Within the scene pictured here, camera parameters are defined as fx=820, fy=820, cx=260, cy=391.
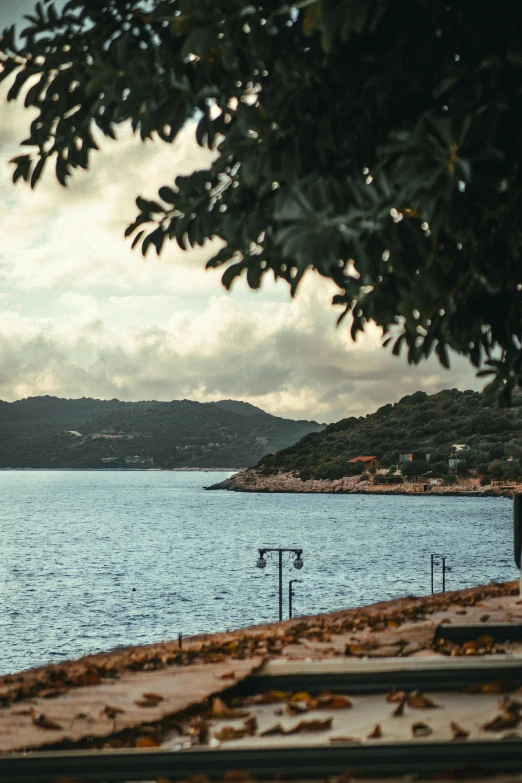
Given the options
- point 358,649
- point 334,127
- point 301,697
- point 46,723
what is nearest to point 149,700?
point 46,723

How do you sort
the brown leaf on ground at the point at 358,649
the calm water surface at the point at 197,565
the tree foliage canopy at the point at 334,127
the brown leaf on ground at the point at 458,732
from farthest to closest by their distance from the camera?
the calm water surface at the point at 197,565
the brown leaf on ground at the point at 358,649
the brown leaf on ground at the point at 458,732
the tree foliage canopy at the point at 334,127

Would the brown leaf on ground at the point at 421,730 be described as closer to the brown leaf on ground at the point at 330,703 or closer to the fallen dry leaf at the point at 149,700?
the brown leaf on ground at the point at 330,703

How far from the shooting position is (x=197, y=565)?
234 ft

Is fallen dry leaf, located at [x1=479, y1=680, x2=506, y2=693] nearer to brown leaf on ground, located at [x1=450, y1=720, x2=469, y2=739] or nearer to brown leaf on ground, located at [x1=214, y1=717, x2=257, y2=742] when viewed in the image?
brown leaf on ground, located at [x1=450, y1=720, x2=469, y2=739]

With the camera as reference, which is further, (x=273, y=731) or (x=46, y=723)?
(x=46, y=723)

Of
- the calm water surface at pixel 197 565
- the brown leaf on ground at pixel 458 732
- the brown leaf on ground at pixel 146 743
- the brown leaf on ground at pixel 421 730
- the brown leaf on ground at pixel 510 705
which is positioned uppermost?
the brown leaf on ground at pixel 458 732

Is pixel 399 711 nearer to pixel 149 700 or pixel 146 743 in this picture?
pixel 146 743

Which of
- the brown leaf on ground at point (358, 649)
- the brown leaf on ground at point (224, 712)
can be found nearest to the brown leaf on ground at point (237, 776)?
the brown leaf on ground at point (224, 712)

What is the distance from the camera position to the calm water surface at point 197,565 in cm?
4275

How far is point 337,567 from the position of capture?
68.7 metres

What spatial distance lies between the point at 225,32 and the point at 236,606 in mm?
46313

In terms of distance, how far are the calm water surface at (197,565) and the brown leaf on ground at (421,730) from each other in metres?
30.7

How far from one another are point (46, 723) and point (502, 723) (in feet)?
9.83

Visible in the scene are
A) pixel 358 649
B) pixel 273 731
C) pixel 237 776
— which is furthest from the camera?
pixel 358 649
